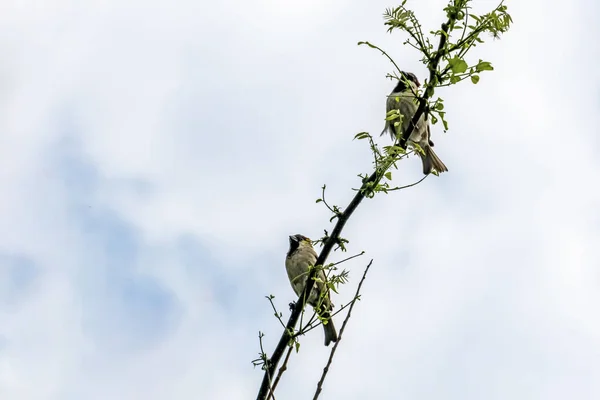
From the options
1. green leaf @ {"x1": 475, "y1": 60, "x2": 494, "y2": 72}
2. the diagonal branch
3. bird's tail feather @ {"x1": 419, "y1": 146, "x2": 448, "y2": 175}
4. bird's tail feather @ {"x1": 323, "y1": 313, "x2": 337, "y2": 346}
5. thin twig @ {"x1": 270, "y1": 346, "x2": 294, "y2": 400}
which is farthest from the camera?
bird's tail feather @ {"x1": 323, "y1": 313, "x2": 337, "y2": 346}

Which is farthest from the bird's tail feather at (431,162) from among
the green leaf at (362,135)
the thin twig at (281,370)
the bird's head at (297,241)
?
the thin twig at (281,370)

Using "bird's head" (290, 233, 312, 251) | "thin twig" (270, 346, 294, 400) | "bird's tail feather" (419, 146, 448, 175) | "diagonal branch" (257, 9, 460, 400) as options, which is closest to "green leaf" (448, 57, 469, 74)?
"diagonal branch" (257, 9, 460, 400)

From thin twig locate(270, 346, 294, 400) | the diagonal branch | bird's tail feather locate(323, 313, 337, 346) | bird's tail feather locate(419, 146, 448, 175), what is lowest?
thin twig locate(270, 346, 294, 400)

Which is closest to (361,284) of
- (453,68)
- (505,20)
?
(453,68)

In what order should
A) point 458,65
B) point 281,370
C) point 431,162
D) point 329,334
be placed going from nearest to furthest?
point 281,370, point 458,65, point 431,162, point 329,334

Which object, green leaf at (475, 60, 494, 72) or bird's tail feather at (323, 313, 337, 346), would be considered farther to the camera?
bird's tail feather at (323, 313, 337, 346)

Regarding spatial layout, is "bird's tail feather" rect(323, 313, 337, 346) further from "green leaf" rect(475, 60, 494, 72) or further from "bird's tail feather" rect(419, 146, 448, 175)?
"green leaf" rect(475, 60, 494, 72)

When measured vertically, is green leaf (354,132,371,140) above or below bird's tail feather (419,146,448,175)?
below

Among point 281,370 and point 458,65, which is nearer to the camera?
point 281,370

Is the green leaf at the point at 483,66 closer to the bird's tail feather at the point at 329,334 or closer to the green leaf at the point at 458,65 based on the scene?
the green leaf at the point at 458,65

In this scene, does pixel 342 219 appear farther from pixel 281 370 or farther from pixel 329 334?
pixel 329 334

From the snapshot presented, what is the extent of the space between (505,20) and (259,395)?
1603mm

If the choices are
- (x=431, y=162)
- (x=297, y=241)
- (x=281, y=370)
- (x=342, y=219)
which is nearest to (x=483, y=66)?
(x=342, y=219)

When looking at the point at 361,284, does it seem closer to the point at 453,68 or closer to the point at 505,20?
the point at 453,68
